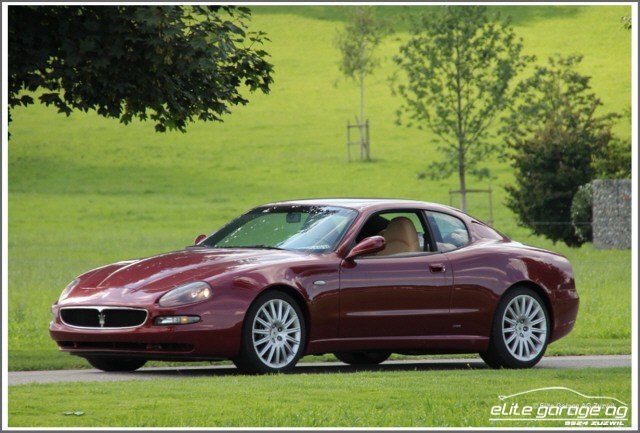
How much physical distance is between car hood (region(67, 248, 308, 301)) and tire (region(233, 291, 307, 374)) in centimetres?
34

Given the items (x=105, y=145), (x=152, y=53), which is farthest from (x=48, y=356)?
(x=105, y=145)

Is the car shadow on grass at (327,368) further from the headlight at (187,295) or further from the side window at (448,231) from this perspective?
the side window at (448,231)

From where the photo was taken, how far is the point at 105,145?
78.9 meters

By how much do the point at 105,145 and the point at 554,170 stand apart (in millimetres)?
34642

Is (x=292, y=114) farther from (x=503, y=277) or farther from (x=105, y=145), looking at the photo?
(x=503, y=277)

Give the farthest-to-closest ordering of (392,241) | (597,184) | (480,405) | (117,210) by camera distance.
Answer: (117,210), (597,184), (392,241), (480,405)

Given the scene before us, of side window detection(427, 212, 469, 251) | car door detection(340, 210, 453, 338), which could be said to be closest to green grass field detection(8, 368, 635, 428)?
car door detection(340, 210, 453, 338)

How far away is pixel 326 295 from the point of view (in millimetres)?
12383

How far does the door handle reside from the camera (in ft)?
43.2

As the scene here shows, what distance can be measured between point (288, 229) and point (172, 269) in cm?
137

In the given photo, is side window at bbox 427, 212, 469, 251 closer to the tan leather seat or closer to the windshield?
the tan leather seat

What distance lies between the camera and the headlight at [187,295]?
11.8m

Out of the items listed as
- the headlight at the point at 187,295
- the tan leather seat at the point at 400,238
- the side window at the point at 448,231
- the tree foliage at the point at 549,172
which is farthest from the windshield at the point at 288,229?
the tree foliage at the point at 549,172

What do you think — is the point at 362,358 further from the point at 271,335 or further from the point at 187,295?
the point at 187,295
